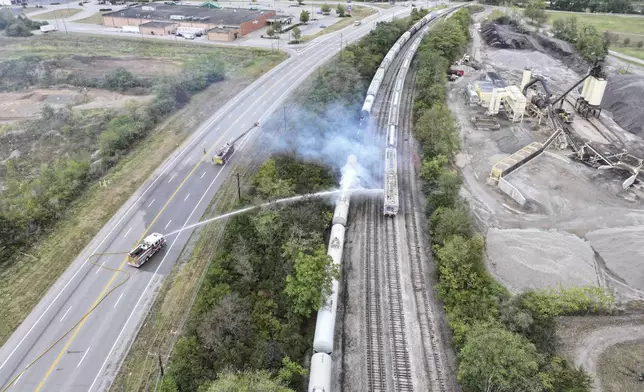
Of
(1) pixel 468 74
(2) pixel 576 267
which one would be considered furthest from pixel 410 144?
(1) pixel 468 74

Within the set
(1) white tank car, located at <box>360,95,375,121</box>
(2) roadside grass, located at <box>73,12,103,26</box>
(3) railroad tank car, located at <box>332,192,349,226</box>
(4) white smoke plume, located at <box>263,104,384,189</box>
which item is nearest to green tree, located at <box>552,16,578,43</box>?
(1) white tank car, located at <box>360,95,375,121</box>

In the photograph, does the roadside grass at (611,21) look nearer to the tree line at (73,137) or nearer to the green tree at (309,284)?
the tree line at (73,137)

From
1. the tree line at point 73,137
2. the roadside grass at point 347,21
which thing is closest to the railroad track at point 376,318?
the tree line at point 73,137

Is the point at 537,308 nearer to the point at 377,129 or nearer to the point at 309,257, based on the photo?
the point at 309,257

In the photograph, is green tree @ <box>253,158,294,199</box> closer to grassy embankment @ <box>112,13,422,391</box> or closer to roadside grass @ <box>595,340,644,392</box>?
grassy embankment @ <box>112,13,422,391</box>

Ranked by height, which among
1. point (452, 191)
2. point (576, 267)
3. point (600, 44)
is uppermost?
point (600, 44)
